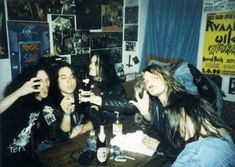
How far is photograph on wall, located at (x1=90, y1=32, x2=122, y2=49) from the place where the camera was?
3098 millimetres

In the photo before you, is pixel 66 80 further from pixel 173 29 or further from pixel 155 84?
pixel 173 29

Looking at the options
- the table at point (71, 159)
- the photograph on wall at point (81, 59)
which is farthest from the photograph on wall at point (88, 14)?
the table at point (71, 159)

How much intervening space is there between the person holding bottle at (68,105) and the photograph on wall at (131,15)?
6.29ft

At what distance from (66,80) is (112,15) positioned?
175 centimetres

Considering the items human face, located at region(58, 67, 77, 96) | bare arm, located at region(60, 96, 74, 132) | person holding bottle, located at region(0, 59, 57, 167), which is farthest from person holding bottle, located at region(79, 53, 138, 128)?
person holding bottle, located at region(0, 59, 57, 167)

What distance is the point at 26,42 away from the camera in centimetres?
232

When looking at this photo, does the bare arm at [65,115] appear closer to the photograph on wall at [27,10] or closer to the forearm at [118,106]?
the forearm at [118,106]

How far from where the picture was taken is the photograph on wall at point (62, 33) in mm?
2549

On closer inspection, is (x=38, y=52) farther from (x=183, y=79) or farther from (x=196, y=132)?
(x=196, y=132)

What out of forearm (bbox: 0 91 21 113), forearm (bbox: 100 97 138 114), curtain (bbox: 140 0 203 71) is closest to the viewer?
forearm (bbox: 0 91 21 113)

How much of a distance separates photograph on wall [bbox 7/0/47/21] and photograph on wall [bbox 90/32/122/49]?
786mm

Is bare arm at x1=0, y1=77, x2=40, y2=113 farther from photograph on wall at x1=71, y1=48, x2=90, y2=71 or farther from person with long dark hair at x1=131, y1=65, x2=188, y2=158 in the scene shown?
photograph on wall at x1=71, y1=48, x2=90, y2=71

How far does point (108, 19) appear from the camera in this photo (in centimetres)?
327

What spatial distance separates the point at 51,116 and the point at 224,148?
4.12ft
